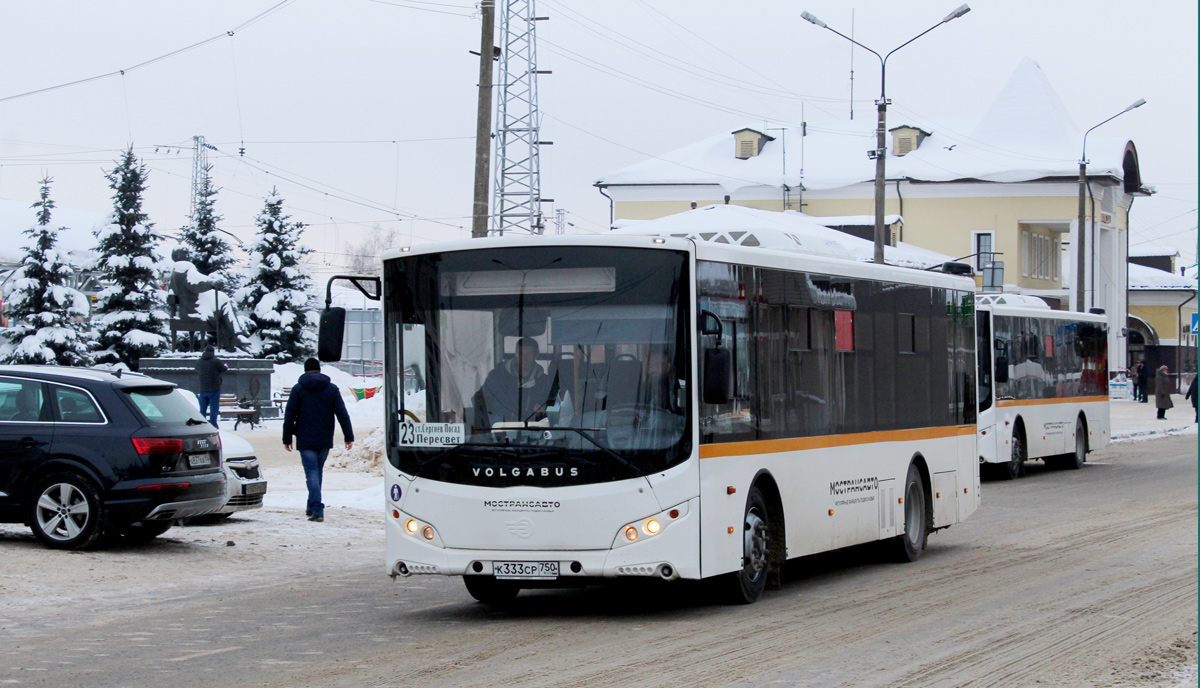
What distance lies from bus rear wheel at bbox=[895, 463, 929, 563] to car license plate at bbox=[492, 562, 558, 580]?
4919 millimetres

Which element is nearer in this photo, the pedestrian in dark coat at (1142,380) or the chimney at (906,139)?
the pedestrian in dark coat at (1142,380)

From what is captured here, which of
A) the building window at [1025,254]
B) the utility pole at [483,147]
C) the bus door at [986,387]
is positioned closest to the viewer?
the utility pole at [483,147]

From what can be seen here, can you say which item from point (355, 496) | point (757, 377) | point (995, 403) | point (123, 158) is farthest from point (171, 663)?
point (123, 158)

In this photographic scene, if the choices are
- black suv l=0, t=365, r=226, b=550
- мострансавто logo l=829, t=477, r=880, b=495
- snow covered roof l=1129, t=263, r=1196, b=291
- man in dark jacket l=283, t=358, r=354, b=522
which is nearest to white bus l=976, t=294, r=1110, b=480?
мострансавто logo l=829, t=477, r=880, b=495

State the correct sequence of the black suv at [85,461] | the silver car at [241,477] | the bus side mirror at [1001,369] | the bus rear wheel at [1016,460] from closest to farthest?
1. the black suv at [85,461]
2. the silver car at [241,477]
3. the bus side mirror at [1001,369]
4. the bus rear wheel at [1016,460]

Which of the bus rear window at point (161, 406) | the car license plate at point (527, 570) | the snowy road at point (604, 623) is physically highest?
the bus rear window at point (161, 406)

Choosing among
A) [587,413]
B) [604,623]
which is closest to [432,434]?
[587,413]

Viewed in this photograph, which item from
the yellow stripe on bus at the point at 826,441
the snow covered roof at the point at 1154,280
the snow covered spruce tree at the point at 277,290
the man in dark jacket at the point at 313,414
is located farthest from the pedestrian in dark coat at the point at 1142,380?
the man in dark jacket at the point at 313,414

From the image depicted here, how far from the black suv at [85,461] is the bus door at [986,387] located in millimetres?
13593

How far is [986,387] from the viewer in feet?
80.7

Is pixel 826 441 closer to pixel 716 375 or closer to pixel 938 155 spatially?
pixel 716 375

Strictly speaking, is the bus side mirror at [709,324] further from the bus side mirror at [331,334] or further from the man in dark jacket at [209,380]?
the man in dark jacket at [209,380]

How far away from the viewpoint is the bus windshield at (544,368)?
10086 millimetres

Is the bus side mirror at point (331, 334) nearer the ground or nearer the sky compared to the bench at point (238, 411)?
nearer the sky
